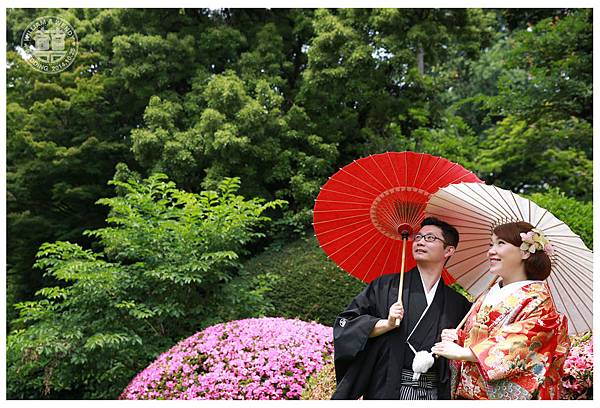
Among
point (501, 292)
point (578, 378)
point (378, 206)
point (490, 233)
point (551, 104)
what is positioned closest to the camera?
point (501, 292)

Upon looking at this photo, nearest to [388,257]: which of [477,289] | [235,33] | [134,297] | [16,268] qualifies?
[477,289]

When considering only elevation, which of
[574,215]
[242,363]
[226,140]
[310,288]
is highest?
[226,140]

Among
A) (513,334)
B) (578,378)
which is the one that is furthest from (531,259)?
(578,378)

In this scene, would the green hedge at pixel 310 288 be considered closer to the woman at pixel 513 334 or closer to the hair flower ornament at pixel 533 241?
the woman at pixel 513 334

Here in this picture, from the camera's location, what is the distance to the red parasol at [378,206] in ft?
9.84

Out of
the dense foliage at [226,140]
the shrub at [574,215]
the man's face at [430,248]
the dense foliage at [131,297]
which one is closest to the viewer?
the man's face at [430,248]

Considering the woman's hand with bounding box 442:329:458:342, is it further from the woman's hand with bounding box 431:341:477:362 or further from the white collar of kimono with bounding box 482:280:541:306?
the white collar of kimono with bounding box 482:280:541:306

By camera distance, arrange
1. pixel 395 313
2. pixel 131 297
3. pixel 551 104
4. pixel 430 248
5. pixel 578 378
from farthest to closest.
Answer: pixel 551 104
pixel 131 297
pixel 578 378
pixel 430 248
pixel 395 313

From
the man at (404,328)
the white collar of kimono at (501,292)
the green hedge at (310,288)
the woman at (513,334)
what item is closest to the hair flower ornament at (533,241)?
the woman at (513,334)

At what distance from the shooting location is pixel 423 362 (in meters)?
2.70

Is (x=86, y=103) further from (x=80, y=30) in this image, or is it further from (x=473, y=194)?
(x=473, y=194)

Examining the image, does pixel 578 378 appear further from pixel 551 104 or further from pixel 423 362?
pixel 551 104

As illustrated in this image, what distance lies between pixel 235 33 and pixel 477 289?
326 inches

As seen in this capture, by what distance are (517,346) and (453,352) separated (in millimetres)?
246
